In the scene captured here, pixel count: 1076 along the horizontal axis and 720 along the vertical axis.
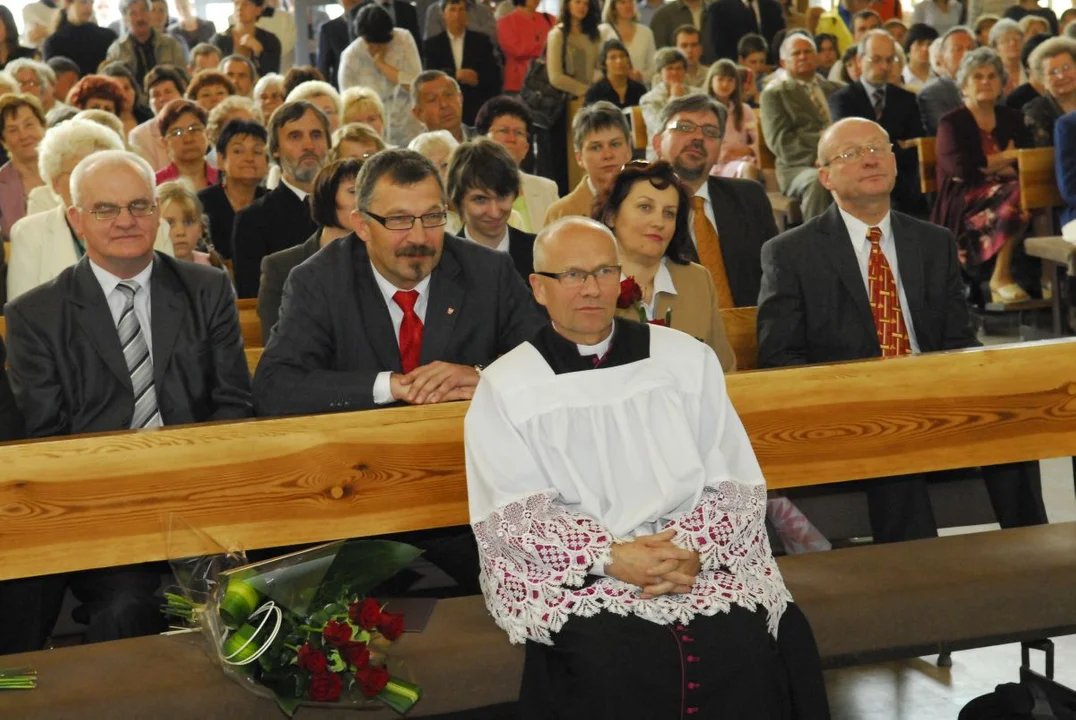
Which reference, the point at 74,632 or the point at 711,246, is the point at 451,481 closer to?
the point at 74,632

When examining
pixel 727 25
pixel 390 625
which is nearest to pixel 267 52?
pixel 727 25

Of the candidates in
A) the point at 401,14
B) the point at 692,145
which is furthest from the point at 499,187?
the point at 401,14

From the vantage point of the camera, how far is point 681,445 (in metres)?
3.16

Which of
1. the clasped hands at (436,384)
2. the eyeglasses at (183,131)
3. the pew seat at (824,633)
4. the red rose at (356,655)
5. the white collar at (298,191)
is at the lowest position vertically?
the pew seat at (824,633)

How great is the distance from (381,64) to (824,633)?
7.06 meters

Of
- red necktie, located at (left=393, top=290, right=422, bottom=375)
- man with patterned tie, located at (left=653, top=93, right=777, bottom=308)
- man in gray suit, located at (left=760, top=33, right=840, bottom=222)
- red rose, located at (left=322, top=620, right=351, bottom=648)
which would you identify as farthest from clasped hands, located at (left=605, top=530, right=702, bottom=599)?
man in gray suit, located at (left=760, top=33, right=840, bottom=222)

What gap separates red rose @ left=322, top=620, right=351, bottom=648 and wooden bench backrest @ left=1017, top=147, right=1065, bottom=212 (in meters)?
6.11

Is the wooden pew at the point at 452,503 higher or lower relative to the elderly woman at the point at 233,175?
lower

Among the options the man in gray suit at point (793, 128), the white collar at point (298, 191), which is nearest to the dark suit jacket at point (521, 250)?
the white collar at point (298, 191)

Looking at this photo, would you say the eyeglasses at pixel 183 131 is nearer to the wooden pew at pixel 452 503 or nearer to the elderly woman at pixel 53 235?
the elderly woman at pixel 53 235

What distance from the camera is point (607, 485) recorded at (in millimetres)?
3145

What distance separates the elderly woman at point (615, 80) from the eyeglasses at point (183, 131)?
367 centimetres

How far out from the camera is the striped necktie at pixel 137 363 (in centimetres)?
379

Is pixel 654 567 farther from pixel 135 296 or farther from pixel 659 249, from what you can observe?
pixel 135 296
